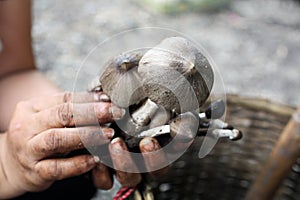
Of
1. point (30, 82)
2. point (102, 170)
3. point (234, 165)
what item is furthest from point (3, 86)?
point (234, 165)

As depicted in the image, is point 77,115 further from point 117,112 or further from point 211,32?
point 211,32

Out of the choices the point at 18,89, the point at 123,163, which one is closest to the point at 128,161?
the point at 123,163

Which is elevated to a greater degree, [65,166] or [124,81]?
[124,81]

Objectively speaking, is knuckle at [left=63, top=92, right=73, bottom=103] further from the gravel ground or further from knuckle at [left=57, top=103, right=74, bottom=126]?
the gravel ground

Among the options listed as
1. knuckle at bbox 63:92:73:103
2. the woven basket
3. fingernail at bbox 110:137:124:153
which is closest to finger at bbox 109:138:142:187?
fingernail at bbox 110:137:124:153

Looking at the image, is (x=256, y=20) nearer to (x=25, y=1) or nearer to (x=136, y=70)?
(x=25, y=1)

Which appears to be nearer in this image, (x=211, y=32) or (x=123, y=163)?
(x=123, y=163)

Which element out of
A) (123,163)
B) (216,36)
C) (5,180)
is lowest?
(216,36)
